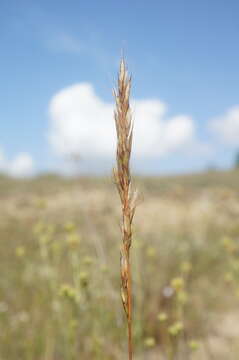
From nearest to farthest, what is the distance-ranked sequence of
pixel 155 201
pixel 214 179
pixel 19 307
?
pixel 19 307 → pixel 155 201 → pixel 214 179

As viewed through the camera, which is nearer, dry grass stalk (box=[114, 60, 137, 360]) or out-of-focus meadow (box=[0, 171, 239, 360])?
dry grass stalk (box=[114, 60, 137, 360])

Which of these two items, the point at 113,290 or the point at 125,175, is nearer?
the point at 125,175

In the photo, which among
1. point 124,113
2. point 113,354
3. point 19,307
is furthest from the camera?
point 19,307

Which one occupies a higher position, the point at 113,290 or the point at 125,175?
the point at 125,175

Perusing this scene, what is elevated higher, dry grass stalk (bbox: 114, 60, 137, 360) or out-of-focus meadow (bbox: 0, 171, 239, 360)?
dry grass stalk (bbox: 114, 60, 137, 360)

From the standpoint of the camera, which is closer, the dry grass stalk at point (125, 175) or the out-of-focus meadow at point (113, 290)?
the dry grass stalk at point (125, 175)

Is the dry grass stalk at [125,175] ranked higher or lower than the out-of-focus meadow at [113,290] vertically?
higher

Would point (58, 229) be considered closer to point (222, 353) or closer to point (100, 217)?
point (100, 217)

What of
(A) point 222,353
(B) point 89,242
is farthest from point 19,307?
(B) point 89,242
